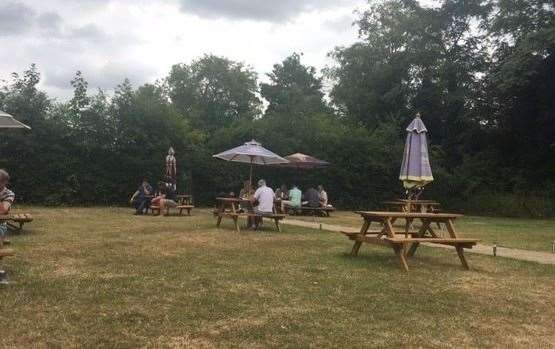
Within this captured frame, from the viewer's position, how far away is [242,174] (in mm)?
22484

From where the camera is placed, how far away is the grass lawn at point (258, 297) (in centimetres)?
455

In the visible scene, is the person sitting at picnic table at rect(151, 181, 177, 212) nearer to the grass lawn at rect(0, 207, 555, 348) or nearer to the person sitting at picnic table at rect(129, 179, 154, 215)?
the person sitting at picnic table at rect(129, 179, 154, 215)

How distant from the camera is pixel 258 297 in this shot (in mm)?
5863

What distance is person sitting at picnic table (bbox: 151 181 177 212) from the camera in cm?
1675

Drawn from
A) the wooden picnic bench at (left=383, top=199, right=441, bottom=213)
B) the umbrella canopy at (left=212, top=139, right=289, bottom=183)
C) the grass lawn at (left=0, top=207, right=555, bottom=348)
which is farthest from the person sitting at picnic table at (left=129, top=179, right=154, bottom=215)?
the wooden picnic bench at (left=383, top=199, right=441, bottom=213)

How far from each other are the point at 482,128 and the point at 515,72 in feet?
19.1

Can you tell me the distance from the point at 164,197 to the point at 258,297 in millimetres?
11712

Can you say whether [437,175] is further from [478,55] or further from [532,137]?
[478,55]

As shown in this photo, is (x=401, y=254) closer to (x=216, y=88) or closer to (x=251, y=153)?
(x=251, y=153)

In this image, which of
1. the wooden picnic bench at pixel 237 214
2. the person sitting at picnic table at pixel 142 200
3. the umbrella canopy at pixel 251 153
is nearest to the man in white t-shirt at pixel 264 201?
the wooden picnic bench at pixel 237 214

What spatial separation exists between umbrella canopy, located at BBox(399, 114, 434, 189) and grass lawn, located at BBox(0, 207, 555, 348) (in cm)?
214

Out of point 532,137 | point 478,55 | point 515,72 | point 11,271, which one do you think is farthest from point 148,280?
point 478,55

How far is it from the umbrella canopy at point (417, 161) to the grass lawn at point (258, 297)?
2136 mm

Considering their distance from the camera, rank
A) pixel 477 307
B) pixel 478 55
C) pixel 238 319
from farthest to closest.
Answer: pixel 478 55 < pixel 477 307 < pixel 238 319
